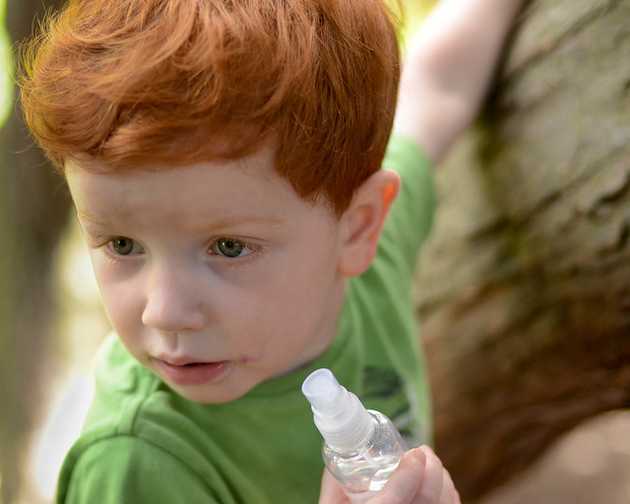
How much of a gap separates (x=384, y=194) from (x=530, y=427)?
0.63m

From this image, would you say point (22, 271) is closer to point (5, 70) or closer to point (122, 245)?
point (5, 70)

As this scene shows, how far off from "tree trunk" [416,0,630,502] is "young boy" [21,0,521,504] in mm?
330

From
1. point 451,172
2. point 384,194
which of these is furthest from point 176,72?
point 451,172


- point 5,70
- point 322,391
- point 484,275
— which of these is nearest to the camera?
point 322,391

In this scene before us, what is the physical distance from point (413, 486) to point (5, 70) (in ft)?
2.24

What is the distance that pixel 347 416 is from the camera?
2.82 ft

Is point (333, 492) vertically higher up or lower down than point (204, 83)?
lower down

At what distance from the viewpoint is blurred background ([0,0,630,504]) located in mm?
1287

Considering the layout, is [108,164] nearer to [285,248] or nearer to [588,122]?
[285,248]

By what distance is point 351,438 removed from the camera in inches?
34.3

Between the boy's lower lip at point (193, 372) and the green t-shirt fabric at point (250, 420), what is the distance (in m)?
0.08

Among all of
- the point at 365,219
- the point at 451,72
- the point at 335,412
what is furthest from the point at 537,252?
the point at 335,412

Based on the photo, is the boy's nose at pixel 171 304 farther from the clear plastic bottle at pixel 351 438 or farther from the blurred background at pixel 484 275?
the blurred background at pixel 484 275

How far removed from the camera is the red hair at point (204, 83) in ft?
2.81
